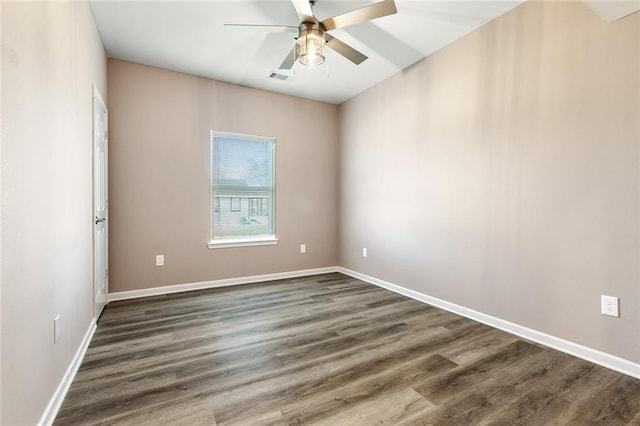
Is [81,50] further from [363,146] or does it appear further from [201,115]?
[363,146]

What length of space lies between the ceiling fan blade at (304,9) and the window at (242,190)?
6.96 feet

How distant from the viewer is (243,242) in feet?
13.0

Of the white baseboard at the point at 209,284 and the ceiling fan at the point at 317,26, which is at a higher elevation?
the ceiling fan at the point at 317,26

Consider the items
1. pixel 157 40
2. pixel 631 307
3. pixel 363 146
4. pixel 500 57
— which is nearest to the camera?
pixel 631 307

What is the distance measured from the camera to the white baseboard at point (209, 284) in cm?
331

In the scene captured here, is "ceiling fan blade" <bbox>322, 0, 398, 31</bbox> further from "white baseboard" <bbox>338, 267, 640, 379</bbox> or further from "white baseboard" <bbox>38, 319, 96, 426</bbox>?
"white baseboard" <bbox>38, 319, 96, 426</bbox>

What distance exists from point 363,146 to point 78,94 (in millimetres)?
3149

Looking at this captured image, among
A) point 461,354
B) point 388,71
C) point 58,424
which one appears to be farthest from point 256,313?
point 388,71

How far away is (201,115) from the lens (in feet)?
12.0

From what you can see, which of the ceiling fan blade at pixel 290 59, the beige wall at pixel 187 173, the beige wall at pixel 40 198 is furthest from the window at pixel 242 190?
the beige wall at pixel 40 198

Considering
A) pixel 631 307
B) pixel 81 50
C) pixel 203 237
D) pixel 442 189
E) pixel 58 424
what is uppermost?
pixel 81 50

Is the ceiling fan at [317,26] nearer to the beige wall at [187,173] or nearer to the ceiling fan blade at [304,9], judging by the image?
the ceiling fan blade at [304,9]

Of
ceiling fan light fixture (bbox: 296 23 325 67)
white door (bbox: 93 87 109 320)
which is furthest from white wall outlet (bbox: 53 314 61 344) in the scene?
ceiling fan light fixture (bbox: 296 23 325 67)

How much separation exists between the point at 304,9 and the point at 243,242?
2835 millimetres
